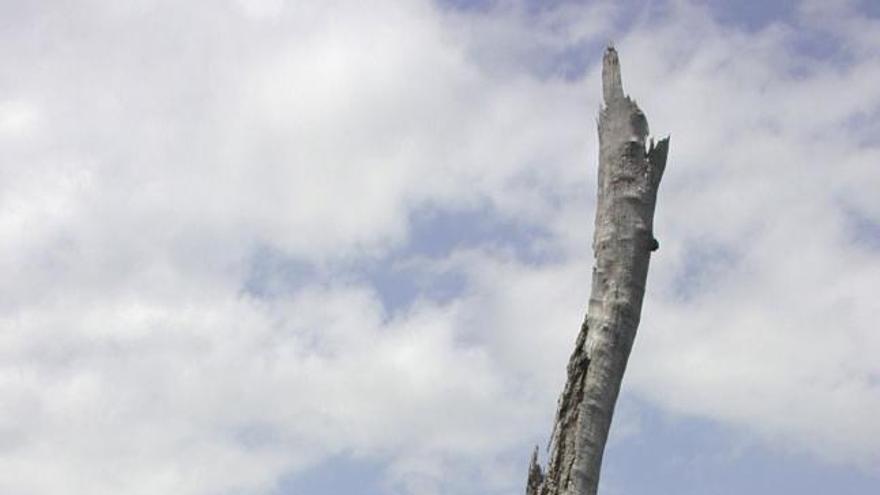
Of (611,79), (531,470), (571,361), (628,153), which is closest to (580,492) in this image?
(531,470)

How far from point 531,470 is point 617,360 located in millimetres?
1000

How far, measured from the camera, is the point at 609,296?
8227 mm

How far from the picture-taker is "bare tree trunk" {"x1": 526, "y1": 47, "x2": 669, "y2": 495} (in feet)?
26.2

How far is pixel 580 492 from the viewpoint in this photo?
7.84 meters

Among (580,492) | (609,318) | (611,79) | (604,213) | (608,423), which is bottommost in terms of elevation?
(580,492)

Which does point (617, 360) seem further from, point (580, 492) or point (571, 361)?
point (580, 492)

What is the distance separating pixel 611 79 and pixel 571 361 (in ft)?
7.11

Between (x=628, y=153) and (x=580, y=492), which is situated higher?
(x=628, y=153)

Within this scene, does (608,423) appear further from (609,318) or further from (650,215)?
(650,215)

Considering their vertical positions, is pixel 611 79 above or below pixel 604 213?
above

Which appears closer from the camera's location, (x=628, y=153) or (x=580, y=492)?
(x=580, y=492)

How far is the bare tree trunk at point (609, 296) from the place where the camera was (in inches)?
314

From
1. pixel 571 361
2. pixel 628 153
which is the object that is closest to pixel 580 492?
pixel 571 361

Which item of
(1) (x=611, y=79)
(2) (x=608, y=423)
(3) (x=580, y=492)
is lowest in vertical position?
(3) (x=580, y=492)
